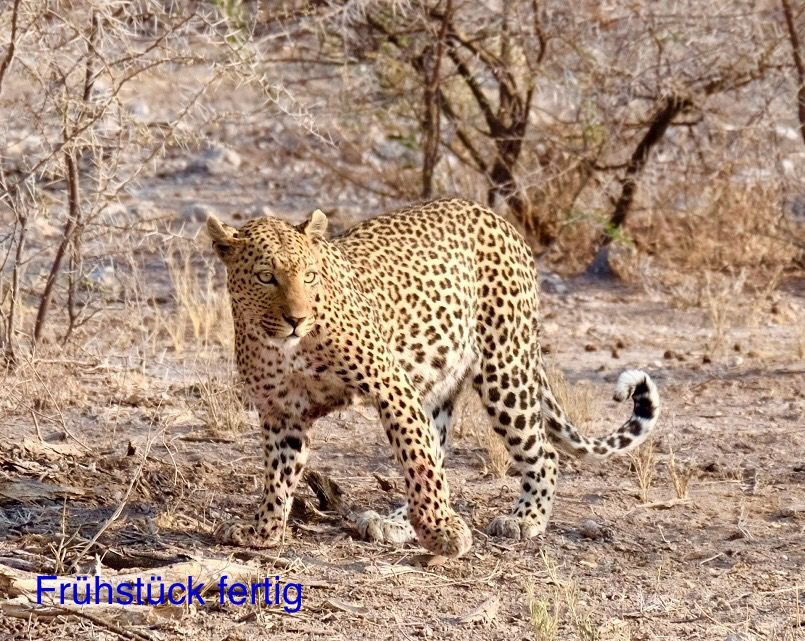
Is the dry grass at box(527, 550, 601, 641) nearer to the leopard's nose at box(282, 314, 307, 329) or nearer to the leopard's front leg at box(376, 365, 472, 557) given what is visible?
the leopard's front leg at box(376, 365, 472, 557)

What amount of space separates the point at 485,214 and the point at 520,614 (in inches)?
71.2

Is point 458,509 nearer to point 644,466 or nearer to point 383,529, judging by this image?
point 383,529

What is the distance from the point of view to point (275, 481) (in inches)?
238

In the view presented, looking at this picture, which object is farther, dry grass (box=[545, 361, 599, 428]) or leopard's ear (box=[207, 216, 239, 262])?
dry grass (box=[545, 361, 599, 428])

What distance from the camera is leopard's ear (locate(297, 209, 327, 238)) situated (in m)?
5.69

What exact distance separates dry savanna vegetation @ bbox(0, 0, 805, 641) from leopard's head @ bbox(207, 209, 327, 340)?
32.4 inches

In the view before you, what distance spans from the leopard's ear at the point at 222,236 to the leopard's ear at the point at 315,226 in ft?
→ 0.79

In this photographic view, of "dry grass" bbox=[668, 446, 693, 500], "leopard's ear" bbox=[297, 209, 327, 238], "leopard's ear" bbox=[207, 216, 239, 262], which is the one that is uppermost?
"leopard's ear" bbox=[297, 209, 327, 238]

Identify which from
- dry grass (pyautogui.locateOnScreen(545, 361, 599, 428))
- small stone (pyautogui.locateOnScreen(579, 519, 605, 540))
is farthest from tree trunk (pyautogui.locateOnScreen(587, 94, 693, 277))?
small stone (pyautogui.locateOnScreen(579, 519, 605, 540))

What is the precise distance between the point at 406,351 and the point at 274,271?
81cm

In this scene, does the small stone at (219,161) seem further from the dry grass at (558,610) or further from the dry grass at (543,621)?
the dry grass at (543,621)

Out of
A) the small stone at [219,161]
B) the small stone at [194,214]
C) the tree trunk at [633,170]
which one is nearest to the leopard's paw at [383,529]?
the tree trunk at [633,170]

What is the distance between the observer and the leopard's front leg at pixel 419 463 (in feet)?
18.7

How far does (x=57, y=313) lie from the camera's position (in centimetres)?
986
